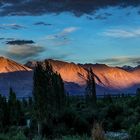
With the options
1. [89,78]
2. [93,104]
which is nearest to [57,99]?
[93,104]

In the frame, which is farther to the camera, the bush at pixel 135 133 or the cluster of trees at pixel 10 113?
the cluster of trees at pixel 10 113

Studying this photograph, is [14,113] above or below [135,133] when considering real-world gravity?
above

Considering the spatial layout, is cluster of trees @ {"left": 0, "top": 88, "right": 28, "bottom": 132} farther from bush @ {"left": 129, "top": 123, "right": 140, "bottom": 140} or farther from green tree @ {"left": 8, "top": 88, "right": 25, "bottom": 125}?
bush @ {"left": 129, "top": 123, "right": 140, "bottom": 140}

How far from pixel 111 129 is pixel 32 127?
32.5 ft

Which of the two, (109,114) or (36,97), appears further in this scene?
(109,114)

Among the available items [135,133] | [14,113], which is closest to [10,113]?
[14,113]

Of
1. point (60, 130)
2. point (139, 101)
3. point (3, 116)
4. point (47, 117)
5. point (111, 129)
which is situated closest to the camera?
point (60, 130)

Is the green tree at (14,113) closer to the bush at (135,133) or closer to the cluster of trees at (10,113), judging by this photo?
the cluster of trees at (10,113)

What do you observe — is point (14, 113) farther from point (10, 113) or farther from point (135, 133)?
point (135, 133)

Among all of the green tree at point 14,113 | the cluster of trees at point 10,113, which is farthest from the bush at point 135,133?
the green tree at point 14,113

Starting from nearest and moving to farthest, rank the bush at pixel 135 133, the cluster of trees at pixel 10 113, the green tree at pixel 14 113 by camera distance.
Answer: the bush at pixel 135 133, the cluster of trees at pixel 10 113, the green tree at pixel 14 113

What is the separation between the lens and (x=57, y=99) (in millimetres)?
84875

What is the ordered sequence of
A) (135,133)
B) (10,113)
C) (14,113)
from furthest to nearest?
(14,113) < (10,113) < (135,133)

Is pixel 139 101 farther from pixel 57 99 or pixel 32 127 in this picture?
pixel 32 127
